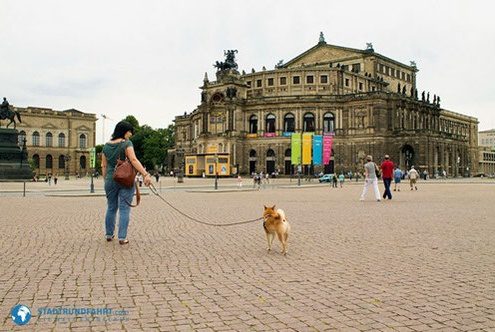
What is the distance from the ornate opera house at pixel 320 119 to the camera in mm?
76688

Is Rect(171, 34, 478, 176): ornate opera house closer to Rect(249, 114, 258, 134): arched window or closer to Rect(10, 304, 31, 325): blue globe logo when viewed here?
Rect(249, 114, 258, 134): arched window

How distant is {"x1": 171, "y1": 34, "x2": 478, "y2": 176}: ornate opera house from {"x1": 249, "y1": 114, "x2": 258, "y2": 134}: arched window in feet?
0.56

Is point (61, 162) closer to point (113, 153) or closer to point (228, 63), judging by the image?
point (228, 63)

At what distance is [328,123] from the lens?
81438 mm

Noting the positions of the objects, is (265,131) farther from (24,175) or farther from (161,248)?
(161,248)

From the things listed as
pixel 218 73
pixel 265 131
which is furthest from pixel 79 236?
pixel 218 73

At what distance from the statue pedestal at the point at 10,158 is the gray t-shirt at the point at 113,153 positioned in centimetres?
4093

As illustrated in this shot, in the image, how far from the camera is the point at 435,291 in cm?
609

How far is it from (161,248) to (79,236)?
2501mm

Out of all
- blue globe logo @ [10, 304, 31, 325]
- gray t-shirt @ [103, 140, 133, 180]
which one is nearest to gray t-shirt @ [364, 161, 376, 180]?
gray t-shirt @ [103, 140, 133, 180]

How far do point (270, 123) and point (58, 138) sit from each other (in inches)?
2100

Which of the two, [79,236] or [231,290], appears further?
[79,236]

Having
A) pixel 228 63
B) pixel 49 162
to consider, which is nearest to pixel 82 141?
pixel 49 162

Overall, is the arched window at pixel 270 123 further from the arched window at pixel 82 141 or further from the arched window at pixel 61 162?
the arched window at pixel 61 162
